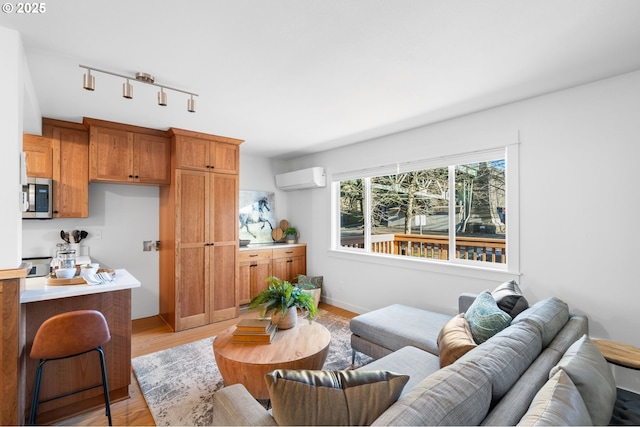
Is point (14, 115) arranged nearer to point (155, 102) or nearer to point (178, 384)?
point (155, 102)

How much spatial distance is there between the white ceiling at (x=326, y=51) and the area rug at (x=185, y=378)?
2369mm

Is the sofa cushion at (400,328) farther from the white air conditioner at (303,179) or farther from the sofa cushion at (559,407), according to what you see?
the white air conditioner at (303,179)

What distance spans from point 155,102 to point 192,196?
4.05ft

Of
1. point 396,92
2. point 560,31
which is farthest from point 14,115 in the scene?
point 560,31

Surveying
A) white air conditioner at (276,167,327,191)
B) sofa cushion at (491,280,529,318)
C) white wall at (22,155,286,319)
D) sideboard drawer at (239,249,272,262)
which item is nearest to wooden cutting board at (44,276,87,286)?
white wall at (22,155,286,319)

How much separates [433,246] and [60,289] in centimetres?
340

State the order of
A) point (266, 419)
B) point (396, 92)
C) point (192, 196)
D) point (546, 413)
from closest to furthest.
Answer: point (546, 413) < point (266, 419) < point (396, 92) < point (192, 196)

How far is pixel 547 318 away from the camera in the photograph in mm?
1668

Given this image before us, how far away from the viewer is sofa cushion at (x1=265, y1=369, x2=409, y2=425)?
98 centimetres

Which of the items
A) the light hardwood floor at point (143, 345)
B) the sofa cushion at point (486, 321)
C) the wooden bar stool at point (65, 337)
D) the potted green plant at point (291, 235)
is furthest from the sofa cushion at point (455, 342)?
the potted green plant at point (291, 235)

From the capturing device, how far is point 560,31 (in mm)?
1684

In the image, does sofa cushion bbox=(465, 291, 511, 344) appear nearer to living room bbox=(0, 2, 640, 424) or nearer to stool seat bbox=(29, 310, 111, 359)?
living room bbox=(0, 2, 640, 424)

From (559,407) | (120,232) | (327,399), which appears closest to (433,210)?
(559,407)

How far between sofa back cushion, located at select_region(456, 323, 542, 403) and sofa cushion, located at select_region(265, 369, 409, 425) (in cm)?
37
